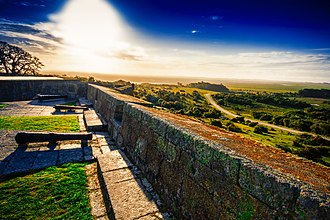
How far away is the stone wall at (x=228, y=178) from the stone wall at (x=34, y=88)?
12.6 meters

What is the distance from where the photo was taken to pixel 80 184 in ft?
10.3

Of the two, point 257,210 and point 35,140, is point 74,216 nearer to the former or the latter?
point 257,210

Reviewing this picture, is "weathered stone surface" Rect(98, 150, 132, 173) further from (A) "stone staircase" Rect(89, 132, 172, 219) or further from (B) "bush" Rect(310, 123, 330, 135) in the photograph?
(B) "bush" Rect(310, 123, 330, 135)

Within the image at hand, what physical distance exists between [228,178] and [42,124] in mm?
6773

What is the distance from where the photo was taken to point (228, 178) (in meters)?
1.69

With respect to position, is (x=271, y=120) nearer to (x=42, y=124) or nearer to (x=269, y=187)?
(x=42, y=124)

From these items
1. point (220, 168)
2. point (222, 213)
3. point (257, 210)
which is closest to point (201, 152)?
point (220, 168)

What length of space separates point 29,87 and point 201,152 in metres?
15.6

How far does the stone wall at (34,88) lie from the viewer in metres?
12.4

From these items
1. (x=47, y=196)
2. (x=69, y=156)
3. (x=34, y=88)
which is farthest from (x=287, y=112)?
(x=47, y=196)

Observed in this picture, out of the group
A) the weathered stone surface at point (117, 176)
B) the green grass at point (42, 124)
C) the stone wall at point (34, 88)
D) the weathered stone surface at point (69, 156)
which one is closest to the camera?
the weathered stone surface at point (117, 176)

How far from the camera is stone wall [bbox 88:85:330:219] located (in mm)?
1229

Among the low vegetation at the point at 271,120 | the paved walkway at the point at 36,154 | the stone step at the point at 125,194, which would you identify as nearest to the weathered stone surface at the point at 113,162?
the stone step at the point at 125,194

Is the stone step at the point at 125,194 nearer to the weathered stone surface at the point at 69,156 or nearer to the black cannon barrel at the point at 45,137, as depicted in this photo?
the weathered stone surface at the point at 69,156
